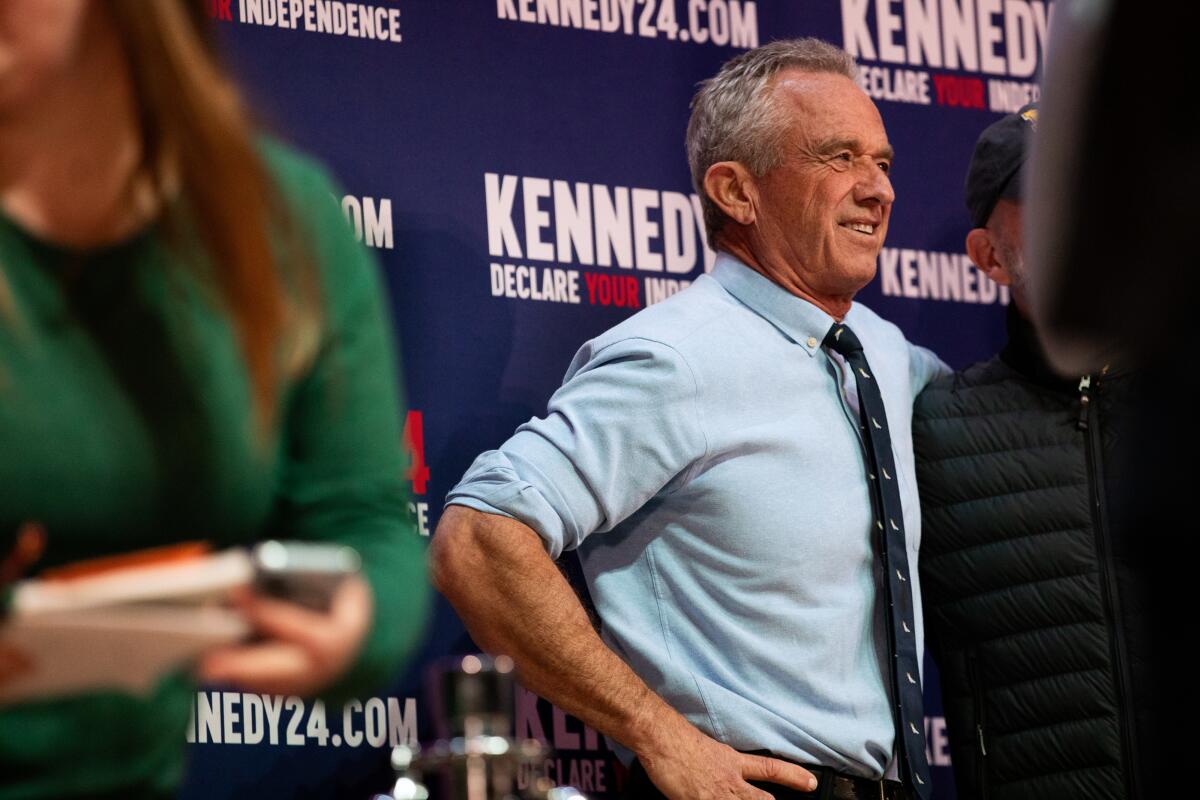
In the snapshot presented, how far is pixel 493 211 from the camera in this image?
3355 millimetres

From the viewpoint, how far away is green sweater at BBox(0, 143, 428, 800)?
3.88 feet

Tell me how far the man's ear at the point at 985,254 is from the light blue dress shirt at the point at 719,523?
25.6 inches

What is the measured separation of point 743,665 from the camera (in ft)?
9.50

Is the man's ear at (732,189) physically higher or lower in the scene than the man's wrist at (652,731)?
higher

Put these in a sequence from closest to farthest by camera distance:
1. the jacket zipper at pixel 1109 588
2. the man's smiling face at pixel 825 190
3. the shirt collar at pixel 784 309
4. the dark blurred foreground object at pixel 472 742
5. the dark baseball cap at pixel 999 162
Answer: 1. the dark blurred foreground object at pixel 472 742
2. the jacket zipper at pixel 1109 588
3. the shirt collar at pixel 784 309
4. the man's smiling face at pixel 825 190
5. the dark baseball cap at pixel 999 162

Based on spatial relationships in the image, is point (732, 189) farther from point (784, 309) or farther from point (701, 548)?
point (701, 548)

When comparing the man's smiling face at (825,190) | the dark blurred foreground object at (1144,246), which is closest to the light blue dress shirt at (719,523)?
the man's smiling face at (825,190)

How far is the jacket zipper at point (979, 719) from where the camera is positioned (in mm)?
3100

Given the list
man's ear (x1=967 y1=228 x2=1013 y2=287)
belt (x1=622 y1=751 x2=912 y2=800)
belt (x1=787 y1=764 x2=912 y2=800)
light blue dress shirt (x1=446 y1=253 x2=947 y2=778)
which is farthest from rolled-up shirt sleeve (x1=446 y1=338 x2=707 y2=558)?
man's ear (x1=967 y1=228 x2=1013 y2=287)

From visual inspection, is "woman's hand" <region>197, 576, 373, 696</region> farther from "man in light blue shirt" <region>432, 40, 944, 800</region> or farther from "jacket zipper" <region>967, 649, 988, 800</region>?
"jacket zipper" <region>967, 649, 988, 800</region>

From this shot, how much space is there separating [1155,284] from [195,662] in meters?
0.71

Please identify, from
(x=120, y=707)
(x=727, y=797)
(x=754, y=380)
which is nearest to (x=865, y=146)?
(x=754, y=380)

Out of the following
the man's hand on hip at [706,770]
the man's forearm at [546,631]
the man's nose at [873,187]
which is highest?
the man's nose at [873,187]

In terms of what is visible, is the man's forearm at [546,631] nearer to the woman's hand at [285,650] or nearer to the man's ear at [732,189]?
the man's ear at [732,189]
